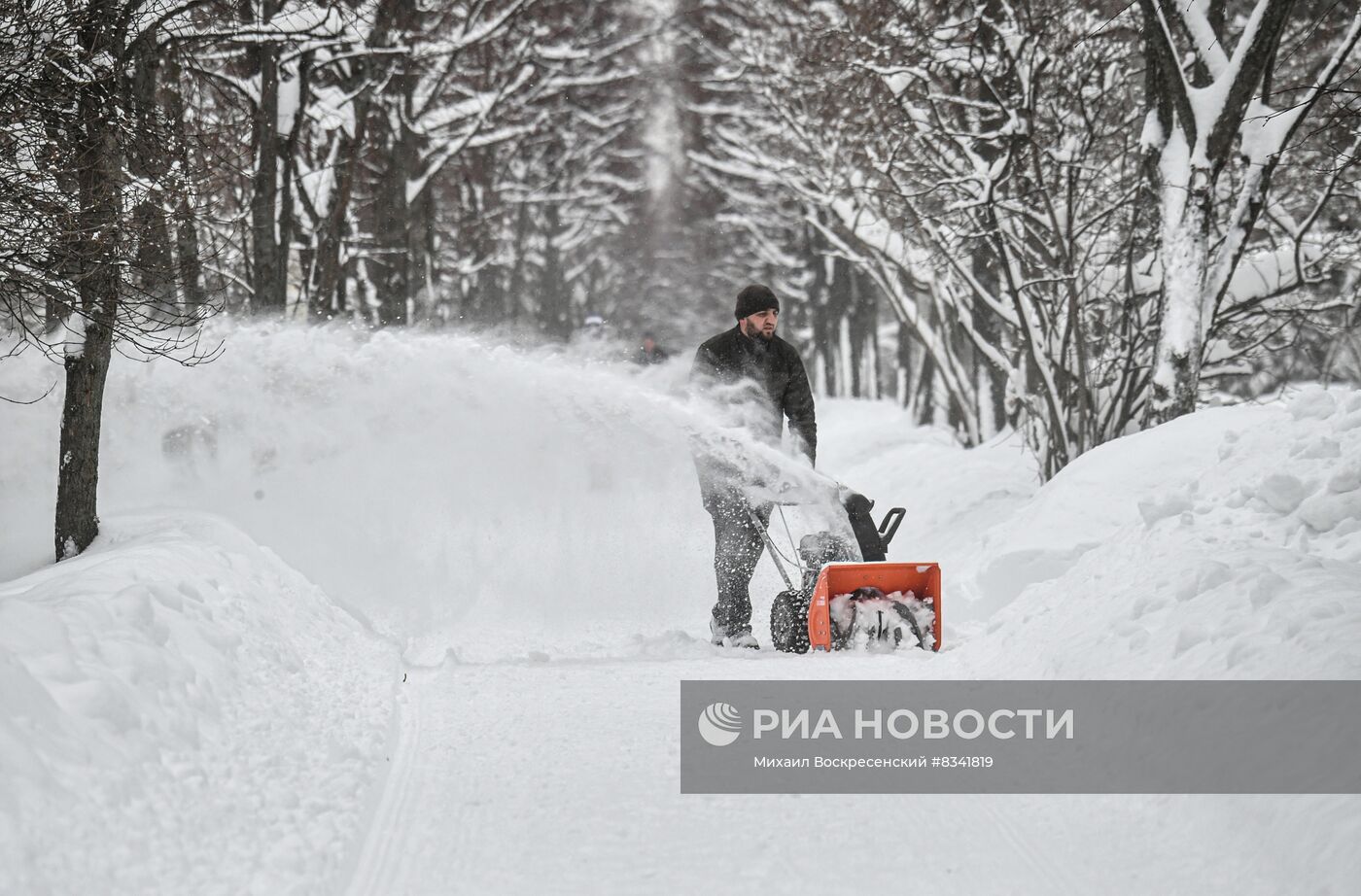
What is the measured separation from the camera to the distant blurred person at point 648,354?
1728cm

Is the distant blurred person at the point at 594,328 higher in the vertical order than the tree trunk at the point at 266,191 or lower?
lower

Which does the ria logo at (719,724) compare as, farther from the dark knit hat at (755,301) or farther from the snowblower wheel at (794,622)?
the dark knit hat at (755,301)

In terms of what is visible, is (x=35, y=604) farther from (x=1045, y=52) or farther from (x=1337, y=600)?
(x=1045, y=52)

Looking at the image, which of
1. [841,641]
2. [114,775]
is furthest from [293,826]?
[841,641]

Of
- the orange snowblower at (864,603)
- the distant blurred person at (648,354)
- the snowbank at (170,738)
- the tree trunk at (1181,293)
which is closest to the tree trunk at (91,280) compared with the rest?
the snowbank at (170,738)

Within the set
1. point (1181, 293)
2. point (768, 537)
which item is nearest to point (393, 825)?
point (768, 537)

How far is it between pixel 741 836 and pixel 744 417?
4192 mm

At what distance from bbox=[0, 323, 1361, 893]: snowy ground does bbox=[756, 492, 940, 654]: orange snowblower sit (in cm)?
18

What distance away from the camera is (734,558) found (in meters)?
7.23

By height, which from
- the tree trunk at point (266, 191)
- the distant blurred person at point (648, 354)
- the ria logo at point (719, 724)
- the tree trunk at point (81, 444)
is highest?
the tree trunk at point (266, 191)

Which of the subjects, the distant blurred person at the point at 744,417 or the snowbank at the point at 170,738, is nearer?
the snowbank at the point at 170,738

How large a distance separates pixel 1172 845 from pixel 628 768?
1874 mm

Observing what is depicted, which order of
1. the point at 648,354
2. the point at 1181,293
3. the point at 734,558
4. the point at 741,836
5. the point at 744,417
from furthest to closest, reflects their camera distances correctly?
the point at 648,354
the point at 1181,293
the point at 744,417
the point at 734,558
the point at 741,836

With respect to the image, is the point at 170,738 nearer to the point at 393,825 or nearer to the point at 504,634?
the point at 393,825
